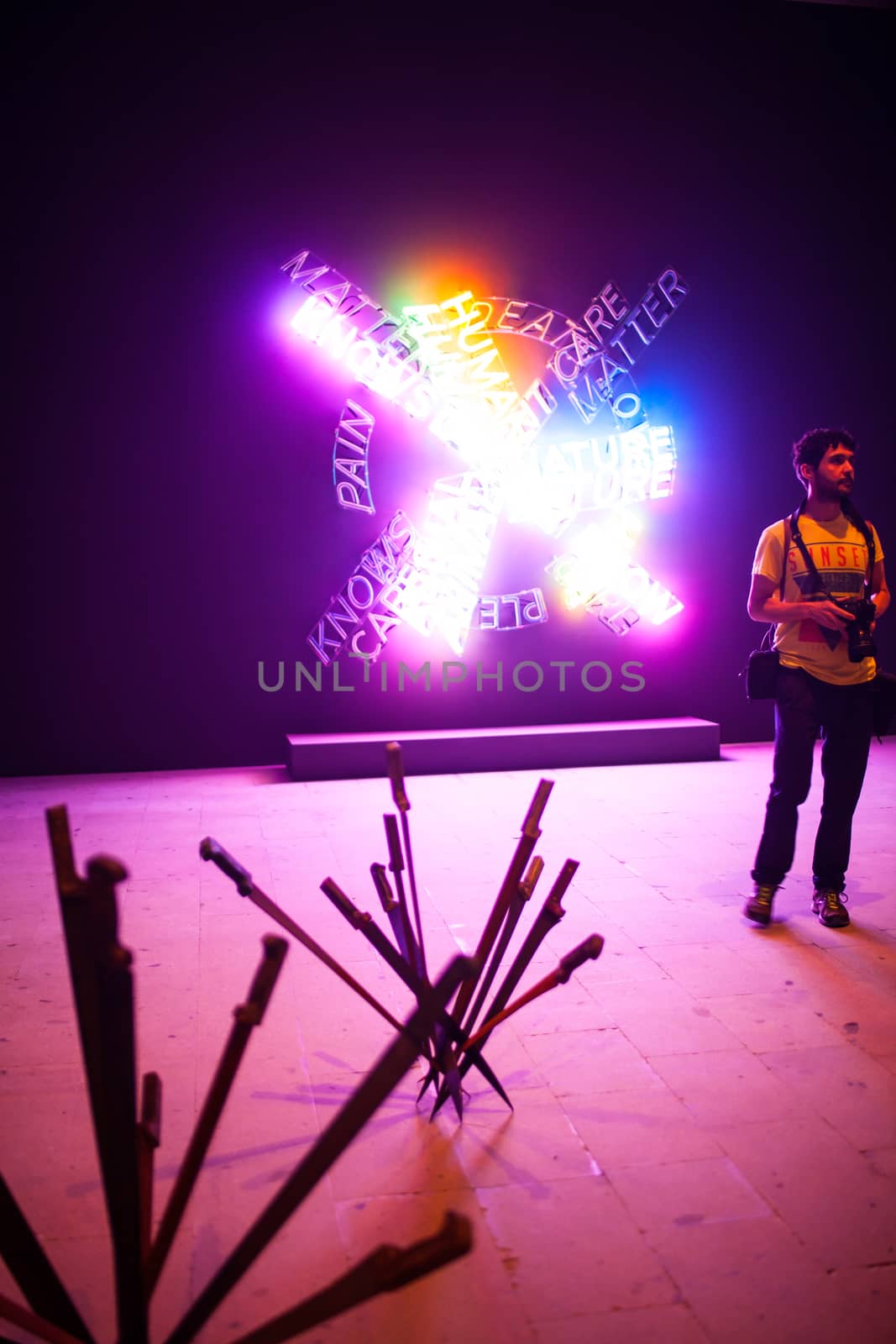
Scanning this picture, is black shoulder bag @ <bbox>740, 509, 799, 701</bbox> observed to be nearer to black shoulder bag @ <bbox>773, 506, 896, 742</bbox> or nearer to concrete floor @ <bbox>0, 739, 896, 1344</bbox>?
black shoulder bag @ <bbox>773, 506, 896, 742</bbox>

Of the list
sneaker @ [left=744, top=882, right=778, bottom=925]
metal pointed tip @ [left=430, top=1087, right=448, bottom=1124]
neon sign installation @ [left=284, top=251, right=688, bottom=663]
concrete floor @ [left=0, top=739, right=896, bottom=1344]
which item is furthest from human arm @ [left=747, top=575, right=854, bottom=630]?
neon sign installation @ [left=284, top=251, right=688, bottom=663]

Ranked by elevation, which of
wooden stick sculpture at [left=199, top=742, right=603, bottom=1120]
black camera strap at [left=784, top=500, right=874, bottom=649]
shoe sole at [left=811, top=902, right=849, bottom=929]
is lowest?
shoe sole at [left=811, top=902, right=849, bottom=929]

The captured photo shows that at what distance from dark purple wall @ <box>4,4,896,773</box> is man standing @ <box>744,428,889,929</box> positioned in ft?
9.63

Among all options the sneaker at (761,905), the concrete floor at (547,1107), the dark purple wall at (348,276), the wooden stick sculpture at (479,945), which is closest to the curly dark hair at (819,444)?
the sneaker at (761,905)

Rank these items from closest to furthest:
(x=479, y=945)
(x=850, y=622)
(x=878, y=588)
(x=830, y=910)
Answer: (x=479, y=945) < (x=850, y=622) < (x=830, y=910) < (x=878, y=588)

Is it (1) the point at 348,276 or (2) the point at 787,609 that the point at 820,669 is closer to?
(2) the point at 787,609

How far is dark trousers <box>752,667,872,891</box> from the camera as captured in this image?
11.5 feet

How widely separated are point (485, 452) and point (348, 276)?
3.93ft

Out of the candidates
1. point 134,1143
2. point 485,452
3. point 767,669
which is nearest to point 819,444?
point 767,669

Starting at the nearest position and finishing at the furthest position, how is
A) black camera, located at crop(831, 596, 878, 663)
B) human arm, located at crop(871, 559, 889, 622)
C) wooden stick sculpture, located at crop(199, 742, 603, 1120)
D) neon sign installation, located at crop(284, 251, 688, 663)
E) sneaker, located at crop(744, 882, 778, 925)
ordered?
wooden stick sculpture, located at crop(199, 742, 603, 1120), black camera, located at crop(831, 596, 878, 663), sneaker, located at crop(744, 882, 778, 925), human arm, located at crop(871, 559, 889, 622), neon sign installation, located at crop(284, 251, 688, 663)

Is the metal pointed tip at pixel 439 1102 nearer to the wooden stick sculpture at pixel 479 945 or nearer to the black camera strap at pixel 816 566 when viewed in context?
the wooden stick sculpture at pixel 479 945

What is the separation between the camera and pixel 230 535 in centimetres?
607

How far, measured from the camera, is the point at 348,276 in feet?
20.1

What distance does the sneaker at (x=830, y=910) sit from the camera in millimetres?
3490
